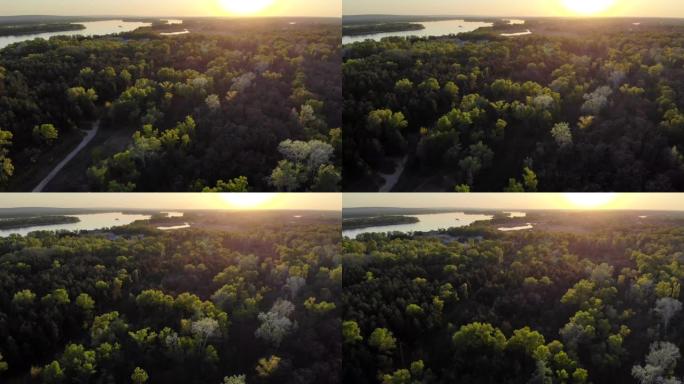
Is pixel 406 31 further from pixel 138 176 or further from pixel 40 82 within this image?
pixel 40 82

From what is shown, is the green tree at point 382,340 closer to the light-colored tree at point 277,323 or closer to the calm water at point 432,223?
the light-colored tree at point 277,323

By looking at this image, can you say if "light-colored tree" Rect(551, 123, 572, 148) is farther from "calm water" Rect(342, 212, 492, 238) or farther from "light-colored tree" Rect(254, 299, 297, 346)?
"light-colored tree" Rect(254, 299, 297, 346)

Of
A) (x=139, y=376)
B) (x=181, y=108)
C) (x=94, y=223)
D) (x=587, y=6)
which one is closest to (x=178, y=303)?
(x=139, y=376)

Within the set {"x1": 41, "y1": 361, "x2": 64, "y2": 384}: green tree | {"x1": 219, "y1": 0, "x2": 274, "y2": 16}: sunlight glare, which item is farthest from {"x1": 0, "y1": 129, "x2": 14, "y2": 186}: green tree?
{"x1": 219, "y1": 0, "x2": 274, "y2": 16}: sunlight glare

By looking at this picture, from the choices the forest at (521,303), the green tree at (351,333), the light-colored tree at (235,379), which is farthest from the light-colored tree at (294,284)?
the light-colored tree at (235,379)

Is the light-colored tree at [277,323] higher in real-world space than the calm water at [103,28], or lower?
lower
